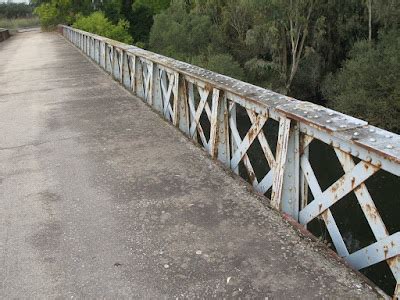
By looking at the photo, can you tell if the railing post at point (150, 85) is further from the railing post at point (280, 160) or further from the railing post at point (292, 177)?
the railing post at point (292, 177)

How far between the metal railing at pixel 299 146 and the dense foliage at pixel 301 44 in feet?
53.2

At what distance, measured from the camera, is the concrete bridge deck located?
3016 mm

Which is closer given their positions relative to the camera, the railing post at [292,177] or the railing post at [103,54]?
the railing post at [292,177]

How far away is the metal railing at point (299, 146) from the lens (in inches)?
110

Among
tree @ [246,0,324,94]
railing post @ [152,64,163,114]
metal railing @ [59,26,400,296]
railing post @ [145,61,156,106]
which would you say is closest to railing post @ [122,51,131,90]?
railing post @ [145,61,156,106]

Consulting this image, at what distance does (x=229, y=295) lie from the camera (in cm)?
289

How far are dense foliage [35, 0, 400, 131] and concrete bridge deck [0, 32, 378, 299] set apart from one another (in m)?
16.7

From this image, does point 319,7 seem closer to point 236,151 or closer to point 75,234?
point 236,151

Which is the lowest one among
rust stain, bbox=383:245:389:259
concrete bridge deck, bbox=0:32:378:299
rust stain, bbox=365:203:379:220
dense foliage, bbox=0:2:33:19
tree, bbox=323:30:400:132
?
tree, bbox=323:30:400:132

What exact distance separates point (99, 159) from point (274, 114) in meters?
2.50

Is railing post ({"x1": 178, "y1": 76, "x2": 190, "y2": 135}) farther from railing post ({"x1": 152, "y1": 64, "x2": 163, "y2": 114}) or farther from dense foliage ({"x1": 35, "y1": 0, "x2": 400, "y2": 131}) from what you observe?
dense foliage ({"x1": 35, "y1": 0, "x2": 400, "y2": 131})

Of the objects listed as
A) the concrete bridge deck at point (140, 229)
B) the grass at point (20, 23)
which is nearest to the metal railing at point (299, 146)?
the concrete bridge deck at point (140, 229)

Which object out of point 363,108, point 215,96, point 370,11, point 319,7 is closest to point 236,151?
point 215,96

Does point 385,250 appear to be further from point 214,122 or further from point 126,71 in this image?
point 126,71
